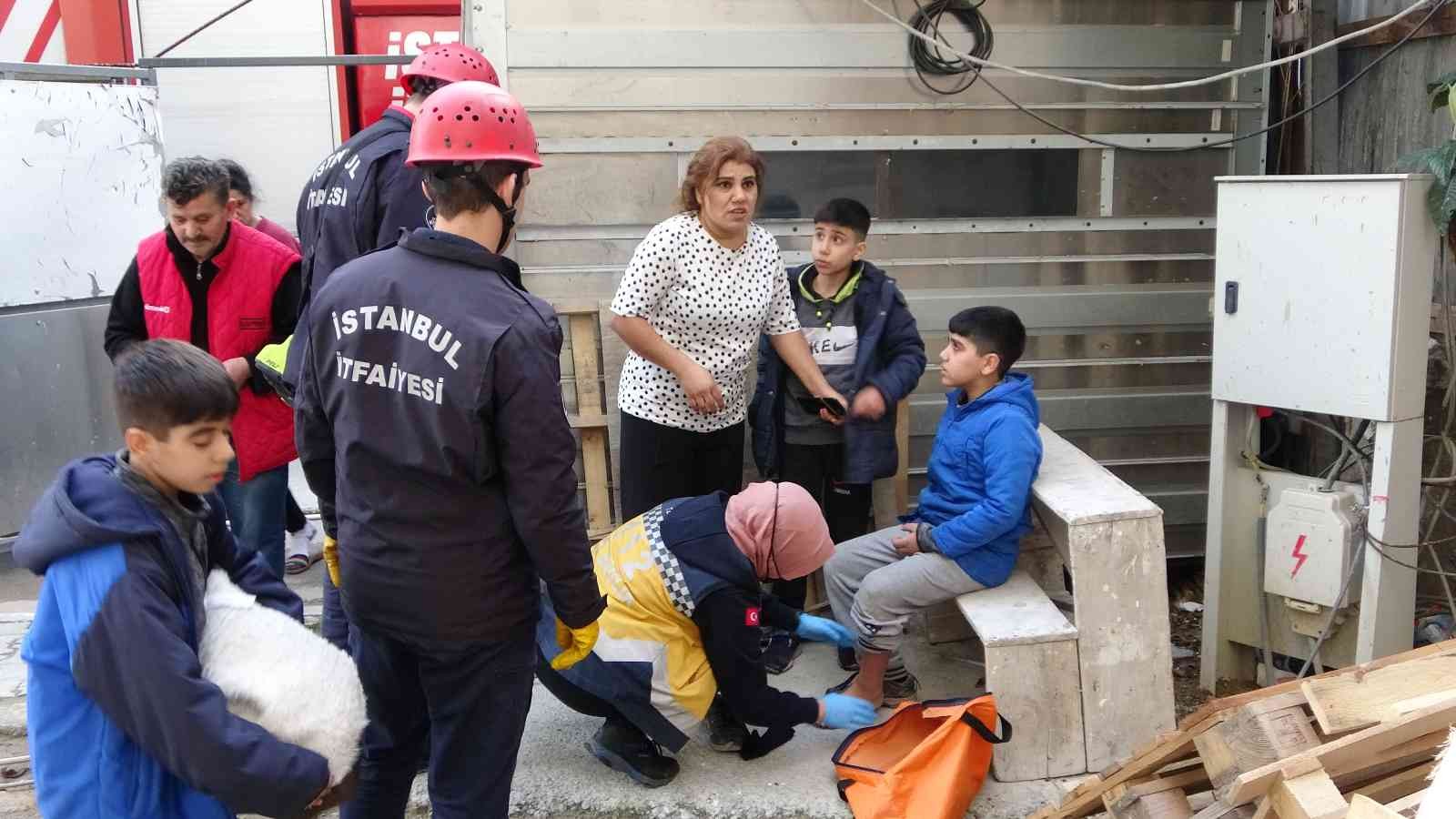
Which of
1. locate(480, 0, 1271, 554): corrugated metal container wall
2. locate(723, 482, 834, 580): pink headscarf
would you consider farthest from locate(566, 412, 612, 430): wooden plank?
locate(723, 482, 834, 580): pink headscarf

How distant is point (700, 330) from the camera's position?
3953mm

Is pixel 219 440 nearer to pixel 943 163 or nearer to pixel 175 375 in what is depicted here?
pixel 175 375

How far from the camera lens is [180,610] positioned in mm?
1957

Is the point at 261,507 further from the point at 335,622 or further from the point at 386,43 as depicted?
the point at 386,43

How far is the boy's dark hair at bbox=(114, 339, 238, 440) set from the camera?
1.97 meters

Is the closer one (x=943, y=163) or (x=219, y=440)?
(x=219, y=440)

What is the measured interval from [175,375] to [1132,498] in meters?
2.64

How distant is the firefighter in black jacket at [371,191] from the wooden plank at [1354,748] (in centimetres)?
210

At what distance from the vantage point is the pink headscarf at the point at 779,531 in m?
3.21

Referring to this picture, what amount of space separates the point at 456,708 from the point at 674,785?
3.91ft

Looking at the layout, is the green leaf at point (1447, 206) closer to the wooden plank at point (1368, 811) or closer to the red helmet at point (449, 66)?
the wooden plank at point (1368, 811)

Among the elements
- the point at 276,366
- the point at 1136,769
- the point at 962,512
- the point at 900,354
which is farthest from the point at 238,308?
the point at 1136,769

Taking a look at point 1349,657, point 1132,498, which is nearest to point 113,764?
point 1132,498

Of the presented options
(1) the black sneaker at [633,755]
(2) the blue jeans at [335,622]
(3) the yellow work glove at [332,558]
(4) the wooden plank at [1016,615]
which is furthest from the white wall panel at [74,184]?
(4) the wooden plank at [1016,615]
